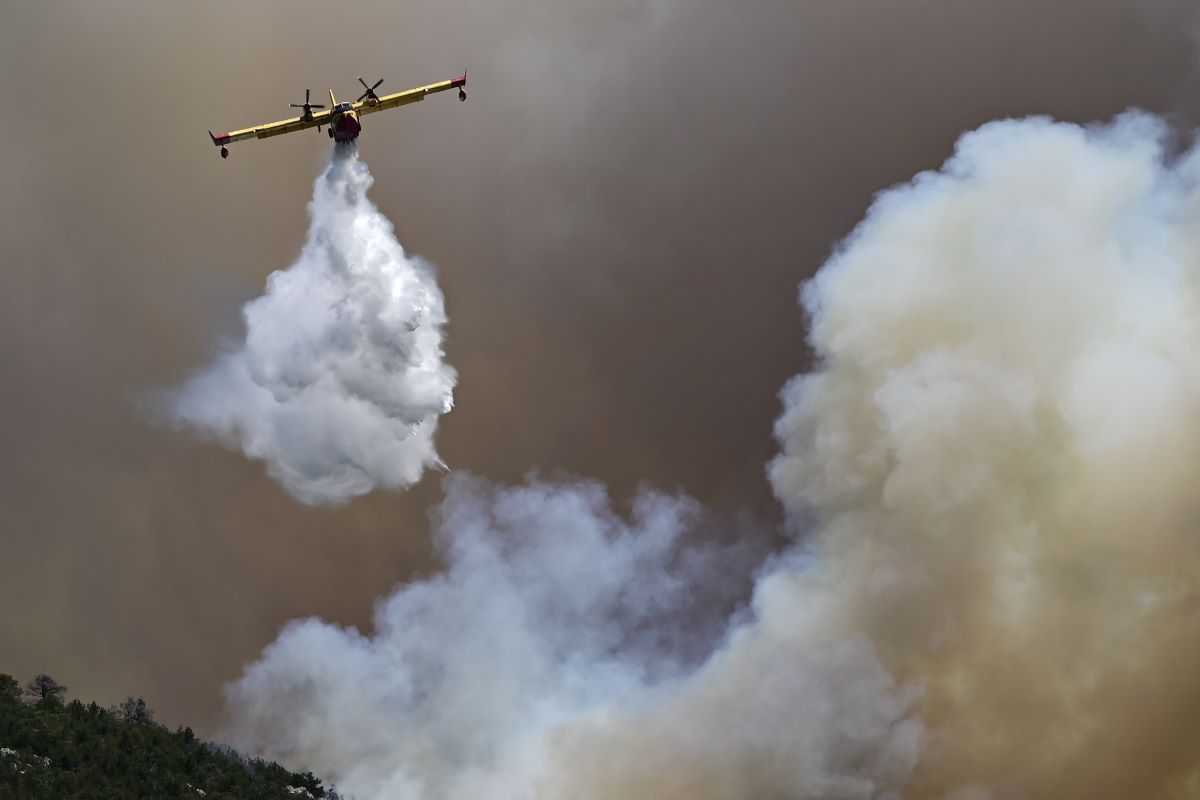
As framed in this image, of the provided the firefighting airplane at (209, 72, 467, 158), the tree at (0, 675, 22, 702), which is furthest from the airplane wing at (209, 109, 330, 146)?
the tree at (0, 675, 22, 702)

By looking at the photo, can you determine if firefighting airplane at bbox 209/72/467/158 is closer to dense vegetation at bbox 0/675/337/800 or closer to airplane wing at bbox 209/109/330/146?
airplane wing at bbox 209/109/330/146

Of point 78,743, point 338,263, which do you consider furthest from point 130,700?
point 338,263

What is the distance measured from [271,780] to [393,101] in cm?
4671

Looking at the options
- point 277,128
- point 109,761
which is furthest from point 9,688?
point 277,128

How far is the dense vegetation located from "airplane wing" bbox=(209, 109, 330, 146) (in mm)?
38184

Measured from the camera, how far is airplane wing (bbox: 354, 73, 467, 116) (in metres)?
109

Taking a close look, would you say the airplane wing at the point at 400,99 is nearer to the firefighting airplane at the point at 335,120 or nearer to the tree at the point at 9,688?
the firefighting airplane at the point at 335,120

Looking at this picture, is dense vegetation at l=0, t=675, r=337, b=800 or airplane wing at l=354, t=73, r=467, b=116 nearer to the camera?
dense vegetation at l=0, t=675, r=337, b=800

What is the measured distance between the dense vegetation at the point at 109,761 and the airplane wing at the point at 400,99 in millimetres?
43199

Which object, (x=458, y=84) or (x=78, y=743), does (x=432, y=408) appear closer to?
(x=458, y=84)

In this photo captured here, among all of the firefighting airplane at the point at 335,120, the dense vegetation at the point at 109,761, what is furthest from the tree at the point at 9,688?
the firefighting airplane at the point at 335,120

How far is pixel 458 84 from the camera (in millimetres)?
112062

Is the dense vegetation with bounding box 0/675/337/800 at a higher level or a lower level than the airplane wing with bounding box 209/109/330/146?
lower

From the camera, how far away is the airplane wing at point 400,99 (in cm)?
10919
